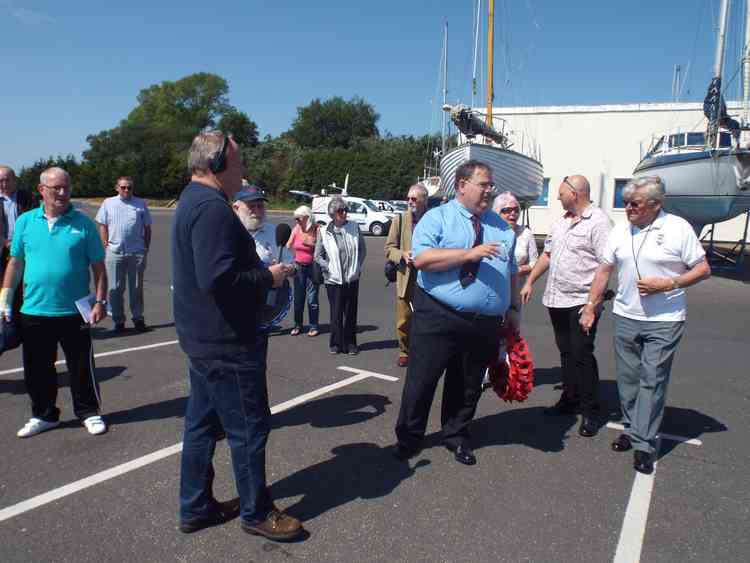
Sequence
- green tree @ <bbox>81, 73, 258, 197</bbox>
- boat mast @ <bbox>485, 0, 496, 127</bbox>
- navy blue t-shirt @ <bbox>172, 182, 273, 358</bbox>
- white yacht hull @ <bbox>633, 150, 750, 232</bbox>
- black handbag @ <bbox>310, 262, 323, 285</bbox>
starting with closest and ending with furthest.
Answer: navy blue t-shirt @ <bbox>172, 182, 273, 358</bbox> → black handbag @ <bbox>310, 262, 323, 285</bbox> → white yacht hull @ <bbox>633, 150, 750, 232</bbox> → boat mast @ <bbox>485, 0, 496, 127</bbox> → green tree @ <bbox>81, 73, 258, 197</bbox>

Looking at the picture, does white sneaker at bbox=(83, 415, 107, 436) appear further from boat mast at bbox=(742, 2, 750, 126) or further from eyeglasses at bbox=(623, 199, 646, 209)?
boat mast at bbox=(742, 2, 750, 126)

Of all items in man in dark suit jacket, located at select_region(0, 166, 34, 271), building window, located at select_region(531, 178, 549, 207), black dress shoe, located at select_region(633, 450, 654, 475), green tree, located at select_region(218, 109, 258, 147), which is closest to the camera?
black dress shoe, located at select_region(633, 450, 654, 475)

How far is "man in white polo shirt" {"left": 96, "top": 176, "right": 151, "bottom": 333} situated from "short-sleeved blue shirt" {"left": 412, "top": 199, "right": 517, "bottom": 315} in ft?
17.3

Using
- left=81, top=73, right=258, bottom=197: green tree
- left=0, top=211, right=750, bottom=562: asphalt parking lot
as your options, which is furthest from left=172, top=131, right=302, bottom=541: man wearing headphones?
left=81, top=73, right=258, bottom=197: green tree

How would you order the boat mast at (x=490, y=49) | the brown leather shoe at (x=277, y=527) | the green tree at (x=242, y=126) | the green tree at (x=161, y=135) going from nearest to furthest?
the brown leather shoe at (x=277, y=527) < the boat mast at (x=490, y=49) < the green tree at (x=161, y=135) < the green tree at (x=242, y=126)

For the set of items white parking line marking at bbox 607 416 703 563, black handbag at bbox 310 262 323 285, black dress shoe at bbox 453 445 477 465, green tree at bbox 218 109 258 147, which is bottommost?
white parking line marking at bbox 607 416 703 563

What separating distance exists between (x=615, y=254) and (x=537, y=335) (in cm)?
433

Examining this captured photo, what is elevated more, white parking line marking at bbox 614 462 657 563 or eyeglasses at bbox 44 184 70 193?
eyeglasses at bbox 44 184 70 193

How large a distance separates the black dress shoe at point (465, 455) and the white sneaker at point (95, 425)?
265 cm

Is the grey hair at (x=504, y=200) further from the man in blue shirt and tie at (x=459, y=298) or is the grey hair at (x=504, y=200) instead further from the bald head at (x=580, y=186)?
the man in blue shirt and tie at (x=459, y=298)

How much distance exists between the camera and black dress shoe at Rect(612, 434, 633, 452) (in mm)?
4234

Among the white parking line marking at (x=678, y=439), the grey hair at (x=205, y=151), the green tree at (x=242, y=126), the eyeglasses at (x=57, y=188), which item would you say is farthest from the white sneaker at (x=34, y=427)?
the green tree at (x=242, y=126)

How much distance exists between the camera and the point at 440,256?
3.56 meters

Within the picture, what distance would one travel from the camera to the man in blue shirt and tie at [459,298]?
3.65 m
